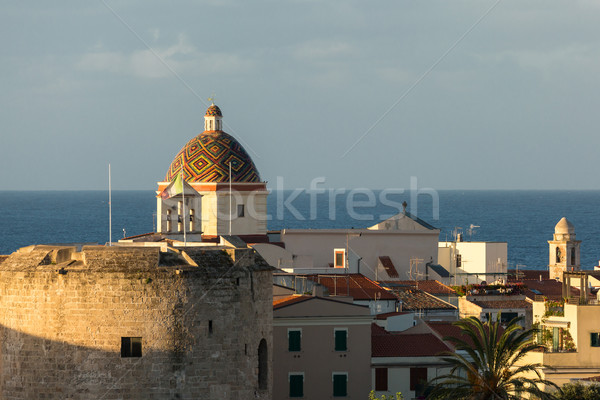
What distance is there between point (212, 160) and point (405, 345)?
56.0ft

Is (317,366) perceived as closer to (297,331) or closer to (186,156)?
(297,331)

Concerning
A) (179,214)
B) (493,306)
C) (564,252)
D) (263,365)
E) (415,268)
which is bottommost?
(493,306)

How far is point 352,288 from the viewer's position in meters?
41.2

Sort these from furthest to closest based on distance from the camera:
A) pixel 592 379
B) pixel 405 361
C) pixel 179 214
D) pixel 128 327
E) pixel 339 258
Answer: pixel 339 258
pixel 179 214
pixel 405 361
pixel 592 379
pixel 128 327

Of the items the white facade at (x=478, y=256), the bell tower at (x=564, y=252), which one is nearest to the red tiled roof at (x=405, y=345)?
the white facade at (x=478, y=256)

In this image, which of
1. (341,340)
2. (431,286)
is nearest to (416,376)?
(341,340)

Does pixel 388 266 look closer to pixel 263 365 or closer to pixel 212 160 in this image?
pixel 212 160

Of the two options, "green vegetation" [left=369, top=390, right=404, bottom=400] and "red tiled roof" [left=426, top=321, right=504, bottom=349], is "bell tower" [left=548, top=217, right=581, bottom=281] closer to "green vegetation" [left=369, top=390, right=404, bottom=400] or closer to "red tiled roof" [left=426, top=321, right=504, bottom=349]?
"red tiled roof" [left=426, top=321, right=504, bottom=349]

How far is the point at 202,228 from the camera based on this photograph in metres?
49.9

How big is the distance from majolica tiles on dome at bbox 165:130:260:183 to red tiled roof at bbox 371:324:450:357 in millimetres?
15389

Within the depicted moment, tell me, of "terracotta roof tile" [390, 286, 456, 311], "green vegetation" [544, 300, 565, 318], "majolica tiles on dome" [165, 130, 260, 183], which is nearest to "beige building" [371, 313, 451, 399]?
"green vegetation" [544, 300, 565, 318]

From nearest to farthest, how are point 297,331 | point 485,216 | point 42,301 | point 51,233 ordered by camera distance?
point 42,301 → point 297,331 → point 51,233 → point 485,216

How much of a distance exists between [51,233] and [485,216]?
8635 cm

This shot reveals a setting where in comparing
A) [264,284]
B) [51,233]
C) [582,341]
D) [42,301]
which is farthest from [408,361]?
[51,233]
